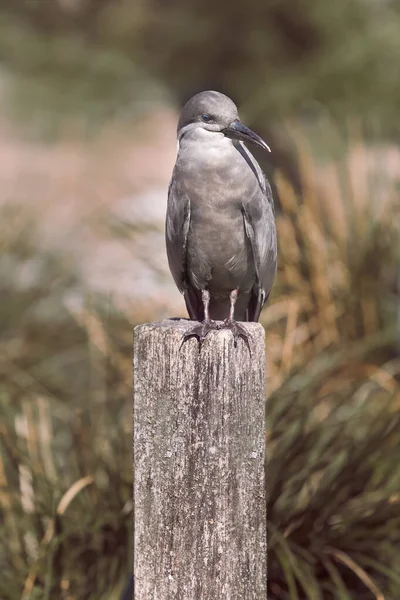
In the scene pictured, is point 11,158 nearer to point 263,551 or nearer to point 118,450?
point 118,450

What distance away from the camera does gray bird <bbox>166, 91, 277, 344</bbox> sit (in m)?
2.00

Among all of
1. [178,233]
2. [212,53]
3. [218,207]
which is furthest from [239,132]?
[212,53]

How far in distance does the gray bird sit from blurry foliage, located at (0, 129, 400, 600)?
647 mm

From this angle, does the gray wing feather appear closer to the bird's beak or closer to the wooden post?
the bird's beak

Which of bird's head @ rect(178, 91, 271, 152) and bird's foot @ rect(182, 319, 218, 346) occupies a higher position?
bird's head @ rect(178, 91, 271, 152)

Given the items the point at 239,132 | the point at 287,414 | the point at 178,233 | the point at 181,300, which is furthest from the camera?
the point at 181,300

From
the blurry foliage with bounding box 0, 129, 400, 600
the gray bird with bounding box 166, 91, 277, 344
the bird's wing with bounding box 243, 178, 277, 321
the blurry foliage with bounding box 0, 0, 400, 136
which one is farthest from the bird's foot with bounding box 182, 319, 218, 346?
the blurry foliage with bounding box 0, 0, 400, 136

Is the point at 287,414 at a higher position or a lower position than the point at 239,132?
lower

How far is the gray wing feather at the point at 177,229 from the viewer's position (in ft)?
6.75

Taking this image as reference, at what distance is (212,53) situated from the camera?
16.5 feet

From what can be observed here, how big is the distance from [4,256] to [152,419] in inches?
113

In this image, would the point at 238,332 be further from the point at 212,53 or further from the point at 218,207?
the point at 212,53

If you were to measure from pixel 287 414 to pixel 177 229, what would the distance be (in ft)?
2.89

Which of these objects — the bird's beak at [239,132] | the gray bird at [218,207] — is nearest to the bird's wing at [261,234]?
the gray bird at [218,207]
